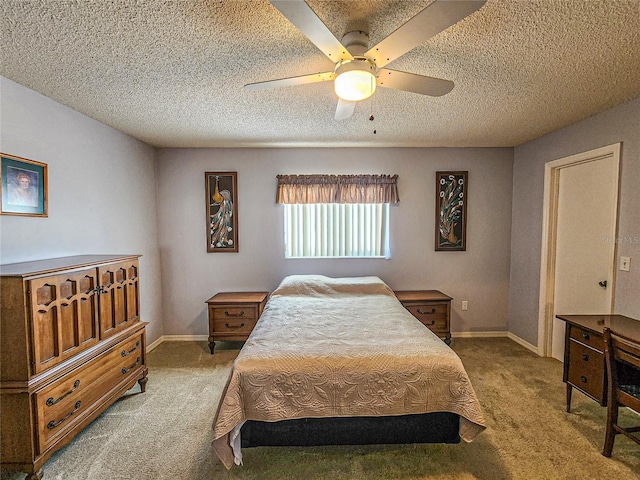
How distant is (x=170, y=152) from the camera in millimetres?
3949

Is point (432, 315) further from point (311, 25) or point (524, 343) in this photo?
point (311, 25)

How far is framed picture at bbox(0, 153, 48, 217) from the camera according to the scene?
2.04 meters

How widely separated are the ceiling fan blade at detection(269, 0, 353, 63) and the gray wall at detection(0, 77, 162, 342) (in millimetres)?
2106

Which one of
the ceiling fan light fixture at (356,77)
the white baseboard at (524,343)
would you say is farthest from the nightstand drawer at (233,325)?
the white baseboard at (524,343)

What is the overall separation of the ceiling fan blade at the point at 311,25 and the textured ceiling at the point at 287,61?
188 millimetres

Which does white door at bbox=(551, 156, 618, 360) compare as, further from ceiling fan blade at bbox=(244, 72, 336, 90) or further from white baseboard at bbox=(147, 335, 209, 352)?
white baseboard at bbox=(147, 335, 209, 352)

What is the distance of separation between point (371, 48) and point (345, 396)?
191 centimetres

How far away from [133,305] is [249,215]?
175cm

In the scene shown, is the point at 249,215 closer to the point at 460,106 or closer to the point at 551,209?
the point at 460,106

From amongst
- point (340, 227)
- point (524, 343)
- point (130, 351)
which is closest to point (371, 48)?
point (340, 227)

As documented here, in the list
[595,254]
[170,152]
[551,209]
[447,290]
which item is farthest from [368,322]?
[170,152]

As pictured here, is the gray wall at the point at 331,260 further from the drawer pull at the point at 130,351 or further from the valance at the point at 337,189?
the drawer pull at the point at 130,351

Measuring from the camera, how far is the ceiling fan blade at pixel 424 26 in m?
1.10

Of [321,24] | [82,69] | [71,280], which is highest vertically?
[82,69]
